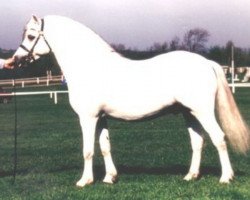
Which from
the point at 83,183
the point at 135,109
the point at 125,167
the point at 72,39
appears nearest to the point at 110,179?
the point at 83,183

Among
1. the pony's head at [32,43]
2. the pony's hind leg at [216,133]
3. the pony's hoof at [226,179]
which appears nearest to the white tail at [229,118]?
the pony's hind leg at [216,133]

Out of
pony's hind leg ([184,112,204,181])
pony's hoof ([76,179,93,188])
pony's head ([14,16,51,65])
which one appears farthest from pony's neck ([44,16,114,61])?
pony's hoof ([76,179,93,188])

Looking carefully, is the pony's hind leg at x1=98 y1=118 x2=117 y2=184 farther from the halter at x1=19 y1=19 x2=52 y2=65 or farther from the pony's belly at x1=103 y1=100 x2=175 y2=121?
the halter at x1=19 y1=19 x2=52 y2=65

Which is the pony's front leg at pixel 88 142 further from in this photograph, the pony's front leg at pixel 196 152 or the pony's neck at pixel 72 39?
the pony's front leg at pixel 196 152

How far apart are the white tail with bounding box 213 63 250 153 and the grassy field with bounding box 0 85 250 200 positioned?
0.57m

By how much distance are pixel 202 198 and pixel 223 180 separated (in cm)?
123

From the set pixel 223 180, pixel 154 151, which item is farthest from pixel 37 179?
pixel 154 151

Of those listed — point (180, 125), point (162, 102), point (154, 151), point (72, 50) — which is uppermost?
point (72, 50)

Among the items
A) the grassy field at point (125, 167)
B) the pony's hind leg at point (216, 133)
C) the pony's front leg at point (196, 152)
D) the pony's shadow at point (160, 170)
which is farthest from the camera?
the pony's shadow at point (160, 170)

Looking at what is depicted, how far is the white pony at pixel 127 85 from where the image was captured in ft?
26.9

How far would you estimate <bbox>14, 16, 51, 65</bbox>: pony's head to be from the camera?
8.64 m

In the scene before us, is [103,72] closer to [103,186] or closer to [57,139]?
[103,186]

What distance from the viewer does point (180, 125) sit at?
753 inches

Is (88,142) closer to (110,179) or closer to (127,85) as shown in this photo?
(110,179)
